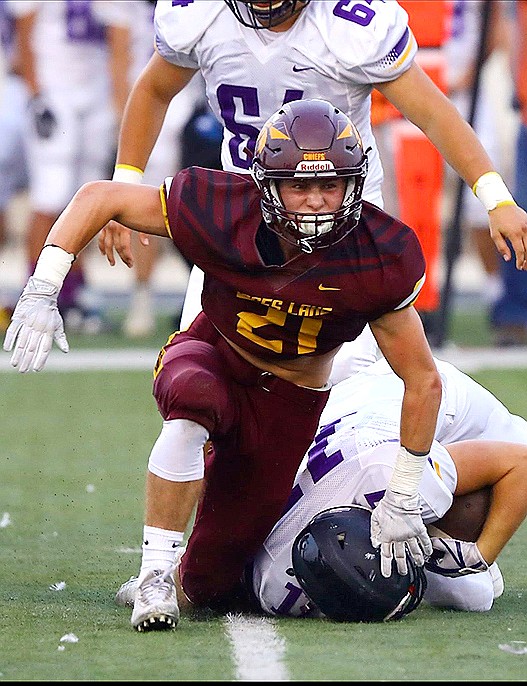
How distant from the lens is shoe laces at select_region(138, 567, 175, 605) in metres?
3.72

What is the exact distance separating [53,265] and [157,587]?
80 centimetres

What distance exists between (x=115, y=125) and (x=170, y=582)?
630 centimetres

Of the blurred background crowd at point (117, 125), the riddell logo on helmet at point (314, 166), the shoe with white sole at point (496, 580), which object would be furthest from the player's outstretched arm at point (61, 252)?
the blurred background crowd at point (117, 125)

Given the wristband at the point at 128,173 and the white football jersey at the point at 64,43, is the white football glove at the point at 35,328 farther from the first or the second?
the white football jersey at the point at 64,43

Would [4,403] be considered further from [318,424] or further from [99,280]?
[99,280]

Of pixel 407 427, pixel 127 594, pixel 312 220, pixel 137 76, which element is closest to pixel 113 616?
pixel 127 594

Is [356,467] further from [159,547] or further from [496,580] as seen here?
[159,547]

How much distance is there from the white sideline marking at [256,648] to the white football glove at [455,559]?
0.46 m

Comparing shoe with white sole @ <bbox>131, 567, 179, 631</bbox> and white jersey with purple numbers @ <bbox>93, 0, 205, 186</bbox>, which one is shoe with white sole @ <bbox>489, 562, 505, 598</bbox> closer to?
shoe with white sole @ <bbox>131, 567, 179, 631</bbox>

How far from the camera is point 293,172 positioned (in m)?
3.67

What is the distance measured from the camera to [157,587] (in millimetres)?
3742

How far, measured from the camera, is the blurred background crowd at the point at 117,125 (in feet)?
27.5

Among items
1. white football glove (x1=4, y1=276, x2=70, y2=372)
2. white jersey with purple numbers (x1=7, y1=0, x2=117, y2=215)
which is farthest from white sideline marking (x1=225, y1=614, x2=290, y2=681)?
white jersey with purple numbers (x1=7, y1=0, x2=117, y2=215)

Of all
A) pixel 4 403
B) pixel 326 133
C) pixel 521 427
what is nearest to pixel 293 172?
pixel 326 133
